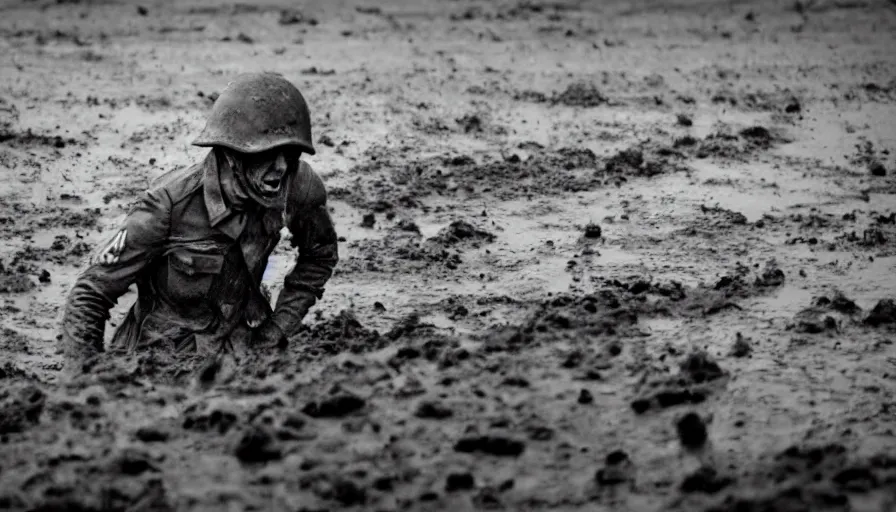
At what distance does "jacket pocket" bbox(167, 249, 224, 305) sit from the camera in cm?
530

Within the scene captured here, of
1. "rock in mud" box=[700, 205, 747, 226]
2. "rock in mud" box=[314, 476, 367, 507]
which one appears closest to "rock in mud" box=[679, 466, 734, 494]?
"rock in mud" box=[314, 476, 367, 507]

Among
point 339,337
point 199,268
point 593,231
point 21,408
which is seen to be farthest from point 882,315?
point 21,408

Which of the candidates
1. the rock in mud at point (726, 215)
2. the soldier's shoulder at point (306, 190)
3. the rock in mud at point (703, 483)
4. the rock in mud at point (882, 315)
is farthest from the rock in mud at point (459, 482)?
the rock in mud at point (726, 215)

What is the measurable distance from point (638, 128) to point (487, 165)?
143cm

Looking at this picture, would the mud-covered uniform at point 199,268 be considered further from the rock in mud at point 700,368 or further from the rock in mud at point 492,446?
the rock in mud at point 700,368

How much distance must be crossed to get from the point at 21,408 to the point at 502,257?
11.1 feet

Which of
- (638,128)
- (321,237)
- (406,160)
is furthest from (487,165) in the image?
(321,237)

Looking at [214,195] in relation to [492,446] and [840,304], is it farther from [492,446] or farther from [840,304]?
[840,304]

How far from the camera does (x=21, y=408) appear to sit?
473 centimetres

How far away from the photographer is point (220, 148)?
516 cm

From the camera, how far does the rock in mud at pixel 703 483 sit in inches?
167

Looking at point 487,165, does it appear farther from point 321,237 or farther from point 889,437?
point 889,437

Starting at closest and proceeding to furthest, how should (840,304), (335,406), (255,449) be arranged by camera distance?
(255,449)
(335,406)
(840,304)

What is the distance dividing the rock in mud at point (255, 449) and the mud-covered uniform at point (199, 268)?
110 cm
